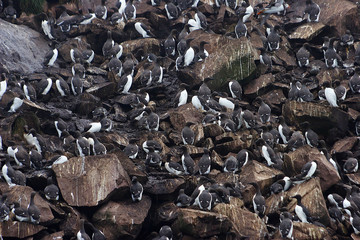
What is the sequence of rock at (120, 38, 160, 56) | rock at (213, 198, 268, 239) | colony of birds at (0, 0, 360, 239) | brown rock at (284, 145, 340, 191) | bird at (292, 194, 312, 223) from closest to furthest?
rock at (213, 198, 268, 239) < bird at (292, 194, 312, 223) < colony of birds at (0, 0, 360, 239) < brown rock at (284, 145, 340, 191) < rock at (120, 38, 160, 56)

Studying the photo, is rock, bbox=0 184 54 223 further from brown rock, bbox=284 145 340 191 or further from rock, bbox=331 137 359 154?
rock, bbox=331 137 359 154

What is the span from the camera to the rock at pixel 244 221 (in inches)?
685

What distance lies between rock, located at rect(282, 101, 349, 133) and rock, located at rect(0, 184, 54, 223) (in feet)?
28.8

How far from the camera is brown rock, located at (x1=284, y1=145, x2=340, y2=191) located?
19.8m

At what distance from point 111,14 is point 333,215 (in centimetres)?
1378

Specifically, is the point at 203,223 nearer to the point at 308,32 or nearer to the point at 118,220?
the point at 118,220

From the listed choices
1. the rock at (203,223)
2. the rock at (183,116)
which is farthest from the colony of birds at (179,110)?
the rock at (203,223)

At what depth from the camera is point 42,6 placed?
2855 cm

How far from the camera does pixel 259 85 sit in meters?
24.3

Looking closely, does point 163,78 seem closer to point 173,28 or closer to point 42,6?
point 173,28

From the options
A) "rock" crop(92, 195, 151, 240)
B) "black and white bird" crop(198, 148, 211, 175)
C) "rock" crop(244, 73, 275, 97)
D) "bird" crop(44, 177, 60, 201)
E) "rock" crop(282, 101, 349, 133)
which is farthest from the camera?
"rock" crop(244, 73, 275, 97)

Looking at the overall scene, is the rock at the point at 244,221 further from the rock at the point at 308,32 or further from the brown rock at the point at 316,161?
the rock at the point at 308,32

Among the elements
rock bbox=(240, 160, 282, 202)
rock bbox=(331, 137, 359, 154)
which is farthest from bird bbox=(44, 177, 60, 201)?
rock bbox=(331, 137, 359, 154)

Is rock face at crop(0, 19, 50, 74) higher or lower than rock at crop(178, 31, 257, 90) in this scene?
lower
